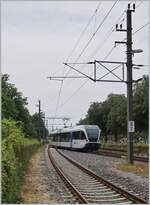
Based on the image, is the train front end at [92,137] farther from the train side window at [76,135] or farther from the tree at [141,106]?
the tree at [141,106]

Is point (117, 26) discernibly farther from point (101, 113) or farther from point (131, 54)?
point (101, 113)

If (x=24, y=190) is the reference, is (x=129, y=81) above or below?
above

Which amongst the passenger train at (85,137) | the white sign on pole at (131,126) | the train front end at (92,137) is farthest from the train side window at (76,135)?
the white sign on pole at (131,126)

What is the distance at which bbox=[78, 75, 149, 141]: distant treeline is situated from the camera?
6122 centimetres

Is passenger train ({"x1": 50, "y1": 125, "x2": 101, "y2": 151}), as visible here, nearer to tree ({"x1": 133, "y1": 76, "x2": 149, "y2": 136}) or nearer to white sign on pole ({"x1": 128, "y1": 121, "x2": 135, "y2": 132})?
tree ({"x1": 133, "y1": 76, "x2": 149, "y2": 136})

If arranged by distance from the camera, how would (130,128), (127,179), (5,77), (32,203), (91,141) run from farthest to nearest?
1. (5,77)
2. (91,141)
3. (130,128)
4. (127,179)
5. (32,203)

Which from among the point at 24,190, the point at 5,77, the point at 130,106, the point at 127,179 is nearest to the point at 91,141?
the point at 5,77

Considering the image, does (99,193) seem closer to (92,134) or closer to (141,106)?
(92,134)

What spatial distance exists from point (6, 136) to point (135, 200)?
402cm

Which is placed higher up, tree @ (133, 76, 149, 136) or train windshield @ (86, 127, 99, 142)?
tree @ (133, 76, 149, 136)

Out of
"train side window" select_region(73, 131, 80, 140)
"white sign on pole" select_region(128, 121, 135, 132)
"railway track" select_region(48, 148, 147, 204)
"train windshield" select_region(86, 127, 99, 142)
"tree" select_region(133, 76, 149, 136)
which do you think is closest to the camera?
"railway track" select_region(48, 148, 147, 204)

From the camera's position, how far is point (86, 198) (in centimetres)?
1491

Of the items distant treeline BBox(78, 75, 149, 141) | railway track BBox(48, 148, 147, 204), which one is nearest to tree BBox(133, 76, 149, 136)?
distant treeline BBox(78, 75, 149, 141)

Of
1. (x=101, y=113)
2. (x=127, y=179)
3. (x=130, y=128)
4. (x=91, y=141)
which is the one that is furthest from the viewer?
(x=101, y=113)
